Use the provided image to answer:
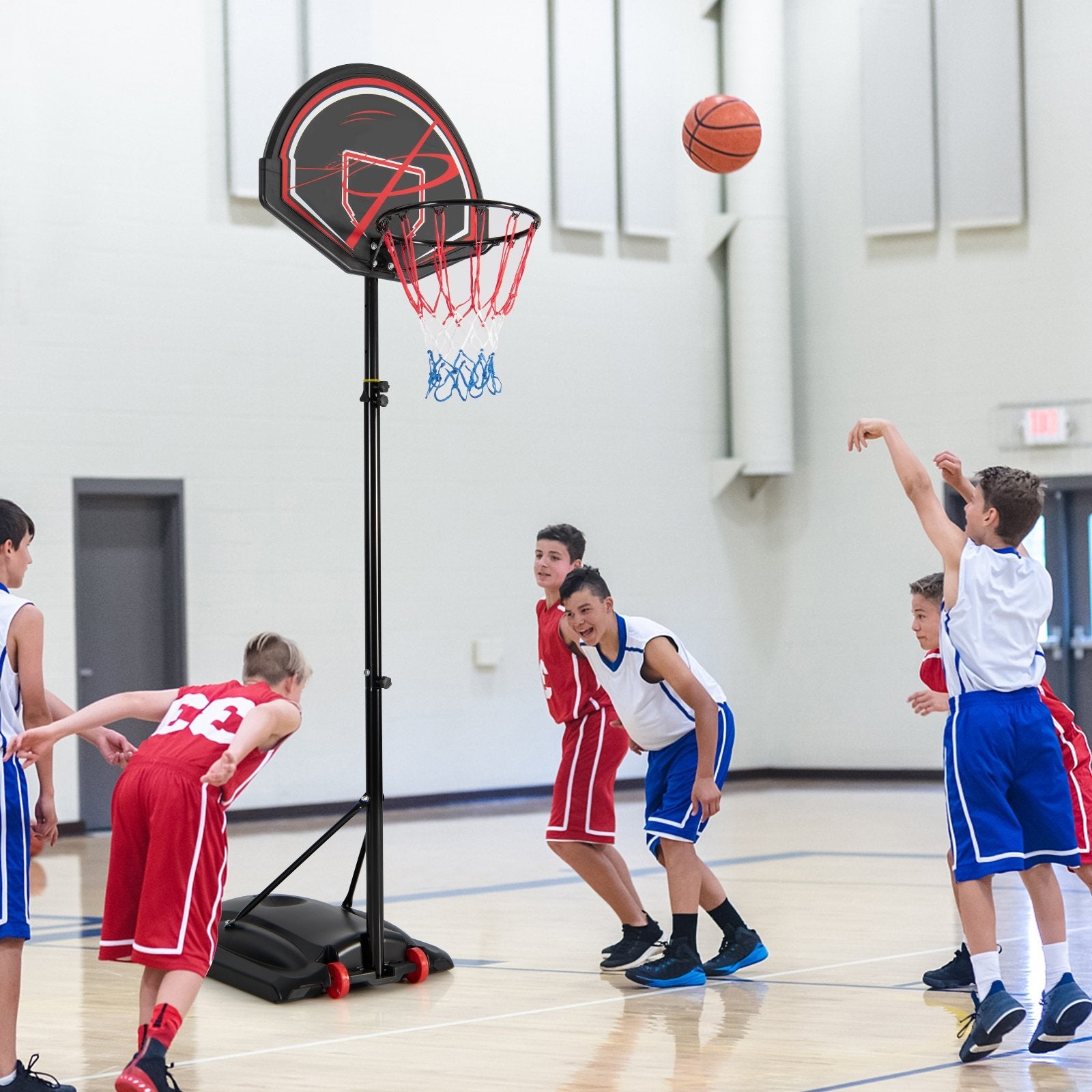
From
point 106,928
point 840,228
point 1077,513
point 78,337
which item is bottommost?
point 106,928

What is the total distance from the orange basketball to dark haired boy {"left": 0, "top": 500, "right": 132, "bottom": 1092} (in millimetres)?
5501

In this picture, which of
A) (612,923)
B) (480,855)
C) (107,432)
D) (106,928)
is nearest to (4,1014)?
(106,928)

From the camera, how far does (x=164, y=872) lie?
470 cm

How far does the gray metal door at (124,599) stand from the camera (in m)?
11.8

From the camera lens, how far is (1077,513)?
13.8m

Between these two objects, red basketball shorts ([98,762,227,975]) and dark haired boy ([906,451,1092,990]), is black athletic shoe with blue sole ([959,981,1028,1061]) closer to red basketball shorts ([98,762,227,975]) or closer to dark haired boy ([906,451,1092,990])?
dark haired boy ([906,451,1092,990])

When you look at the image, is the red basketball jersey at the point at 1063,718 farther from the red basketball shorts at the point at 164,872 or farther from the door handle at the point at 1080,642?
the door handle at the point at 1080,642

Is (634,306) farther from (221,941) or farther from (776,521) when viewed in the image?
(221,941)

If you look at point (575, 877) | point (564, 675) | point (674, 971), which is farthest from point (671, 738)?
point (575, 877)

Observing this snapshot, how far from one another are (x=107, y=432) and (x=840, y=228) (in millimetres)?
6604

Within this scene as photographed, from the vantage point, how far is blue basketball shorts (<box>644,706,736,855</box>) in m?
6.18

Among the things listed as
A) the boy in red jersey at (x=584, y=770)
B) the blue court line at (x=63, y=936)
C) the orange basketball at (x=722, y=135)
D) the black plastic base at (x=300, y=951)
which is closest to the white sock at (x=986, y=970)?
the boy in red jersey at (x=584, y=770)

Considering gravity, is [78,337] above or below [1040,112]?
below

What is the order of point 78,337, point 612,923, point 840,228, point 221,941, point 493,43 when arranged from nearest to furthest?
point 221,941 < point 612,923 < point 78,337 < point 493,43 < point 840,228
